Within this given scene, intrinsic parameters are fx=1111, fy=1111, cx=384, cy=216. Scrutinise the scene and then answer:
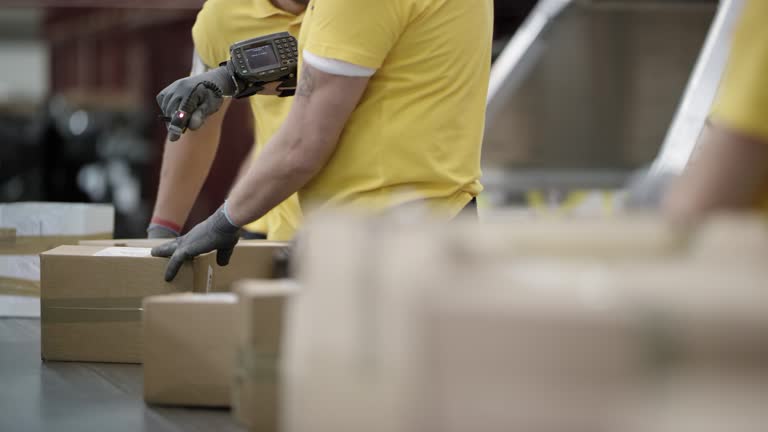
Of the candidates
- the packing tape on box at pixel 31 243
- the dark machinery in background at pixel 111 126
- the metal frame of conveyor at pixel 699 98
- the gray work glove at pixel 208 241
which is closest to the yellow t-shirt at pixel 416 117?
the gray work glove at pixel 208 241

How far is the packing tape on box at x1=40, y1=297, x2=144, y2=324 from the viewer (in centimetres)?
226

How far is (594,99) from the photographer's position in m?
7.96

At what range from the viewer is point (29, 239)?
278cm

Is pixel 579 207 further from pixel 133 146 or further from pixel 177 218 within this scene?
pixel 133 146

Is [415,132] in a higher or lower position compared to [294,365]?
higher

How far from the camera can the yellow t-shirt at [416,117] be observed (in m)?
2.03

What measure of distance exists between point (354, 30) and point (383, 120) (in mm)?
210

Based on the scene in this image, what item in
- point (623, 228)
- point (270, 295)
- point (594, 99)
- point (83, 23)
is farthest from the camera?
point (83, 23)

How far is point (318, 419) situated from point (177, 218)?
194 centimetres

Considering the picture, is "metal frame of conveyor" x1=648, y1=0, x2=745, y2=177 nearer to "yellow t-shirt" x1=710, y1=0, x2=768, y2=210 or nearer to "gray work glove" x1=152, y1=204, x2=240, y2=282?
"gray work glove" x1=152, y1=204, x2=240, y2=282

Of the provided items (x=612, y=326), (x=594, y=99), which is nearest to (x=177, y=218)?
(x=612, y=326)

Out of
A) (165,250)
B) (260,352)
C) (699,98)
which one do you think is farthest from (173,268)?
(699,98)

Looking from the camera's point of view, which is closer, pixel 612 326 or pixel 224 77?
pixel 612 326

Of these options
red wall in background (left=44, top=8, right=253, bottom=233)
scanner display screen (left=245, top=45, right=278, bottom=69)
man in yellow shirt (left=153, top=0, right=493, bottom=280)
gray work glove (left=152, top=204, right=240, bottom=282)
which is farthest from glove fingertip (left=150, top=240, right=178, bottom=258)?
red wall in background (left=44, top=8, right=253, bottom=233)
